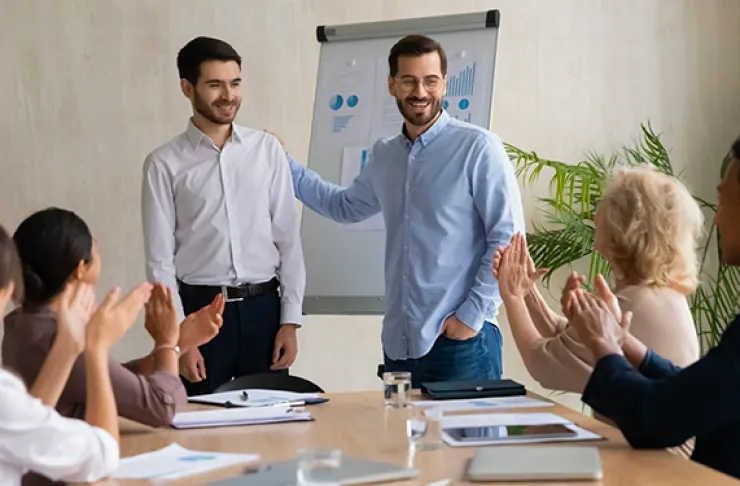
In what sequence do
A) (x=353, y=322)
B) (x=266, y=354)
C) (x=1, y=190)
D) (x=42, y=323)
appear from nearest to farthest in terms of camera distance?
(x=42, y=323), (x=266, y=354), (x=1, y=190), (x=353, y=322)

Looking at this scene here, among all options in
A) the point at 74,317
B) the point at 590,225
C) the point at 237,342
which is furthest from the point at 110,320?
the point at 590,225

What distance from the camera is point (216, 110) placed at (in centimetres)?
401

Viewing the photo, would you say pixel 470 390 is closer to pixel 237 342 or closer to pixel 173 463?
pixel 173 463

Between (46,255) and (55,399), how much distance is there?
45 cm

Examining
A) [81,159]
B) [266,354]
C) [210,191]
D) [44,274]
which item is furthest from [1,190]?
[44,274]

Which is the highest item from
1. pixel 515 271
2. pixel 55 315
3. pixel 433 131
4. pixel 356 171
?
pixel 433 131

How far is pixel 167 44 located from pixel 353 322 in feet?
5.52

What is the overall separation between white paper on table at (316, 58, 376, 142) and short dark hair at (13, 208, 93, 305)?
2.23 metres

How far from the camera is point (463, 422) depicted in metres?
2.50

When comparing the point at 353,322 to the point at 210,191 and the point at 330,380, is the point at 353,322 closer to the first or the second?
the point at 330,380

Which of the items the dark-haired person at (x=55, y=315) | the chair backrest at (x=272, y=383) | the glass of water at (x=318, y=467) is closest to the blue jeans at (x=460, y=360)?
the chair backrest at (x=272, y=383)

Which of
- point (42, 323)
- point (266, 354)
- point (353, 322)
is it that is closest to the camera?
point (42, 323)

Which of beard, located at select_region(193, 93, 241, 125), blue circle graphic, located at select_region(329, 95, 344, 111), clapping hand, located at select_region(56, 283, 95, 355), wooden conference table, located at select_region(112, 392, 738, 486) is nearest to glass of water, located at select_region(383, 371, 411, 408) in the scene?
wooden conference table, located at select_region(112, 392, 738, 486)

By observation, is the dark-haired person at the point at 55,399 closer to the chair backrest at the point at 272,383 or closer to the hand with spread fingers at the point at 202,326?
the hand with spread fingers at the point at 202,326
